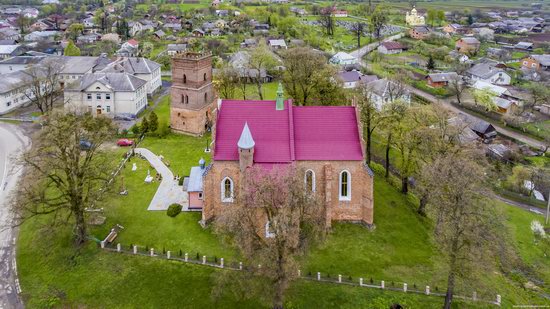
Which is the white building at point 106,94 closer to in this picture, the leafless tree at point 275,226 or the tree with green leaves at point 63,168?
the tree with green leaves at point 63,168

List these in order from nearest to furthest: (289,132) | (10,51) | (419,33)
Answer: (289,132) < (10,51) < (419,33)

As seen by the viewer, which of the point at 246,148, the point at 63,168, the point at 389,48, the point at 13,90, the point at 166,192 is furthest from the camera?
the point at 389,48

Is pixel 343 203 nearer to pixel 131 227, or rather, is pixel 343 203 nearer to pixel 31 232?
pixel 131 227

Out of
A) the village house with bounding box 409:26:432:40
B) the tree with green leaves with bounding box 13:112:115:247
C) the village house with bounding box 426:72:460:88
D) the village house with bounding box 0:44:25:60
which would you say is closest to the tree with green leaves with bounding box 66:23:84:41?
the village house with bounding box 0:44:25:60

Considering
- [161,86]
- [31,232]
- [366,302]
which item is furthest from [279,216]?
[161,86]

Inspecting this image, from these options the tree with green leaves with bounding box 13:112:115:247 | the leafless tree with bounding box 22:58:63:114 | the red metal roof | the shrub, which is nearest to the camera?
the tree with green leaves with bounding box 13:112:115:247

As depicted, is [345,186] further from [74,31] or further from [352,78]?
[74,31]

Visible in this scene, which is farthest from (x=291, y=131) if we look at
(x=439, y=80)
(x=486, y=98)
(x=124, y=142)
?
(x=439, y=80)

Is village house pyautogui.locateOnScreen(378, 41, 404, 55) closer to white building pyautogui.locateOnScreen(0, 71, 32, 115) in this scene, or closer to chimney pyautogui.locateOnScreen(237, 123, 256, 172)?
white building pyautogui.locateOnScreen(0, 71, 32, 115)
